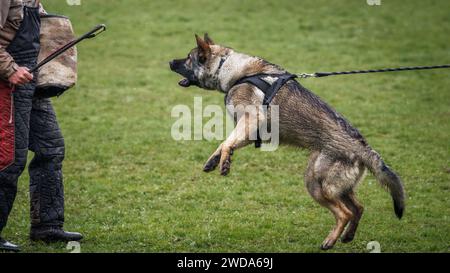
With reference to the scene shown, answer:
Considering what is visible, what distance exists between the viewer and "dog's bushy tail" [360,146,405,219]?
621cm

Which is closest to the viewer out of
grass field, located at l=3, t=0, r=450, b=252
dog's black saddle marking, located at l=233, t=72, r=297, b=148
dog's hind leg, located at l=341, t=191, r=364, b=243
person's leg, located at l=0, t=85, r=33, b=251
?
person's leg, located at l=0, t=85, r=33, b=251

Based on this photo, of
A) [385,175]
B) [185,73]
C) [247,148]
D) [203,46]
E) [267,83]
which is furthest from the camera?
[247,148]

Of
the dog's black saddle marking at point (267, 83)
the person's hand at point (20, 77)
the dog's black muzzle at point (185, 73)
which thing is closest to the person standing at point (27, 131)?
the person's hand at point (20, 77)

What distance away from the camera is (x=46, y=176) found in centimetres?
661

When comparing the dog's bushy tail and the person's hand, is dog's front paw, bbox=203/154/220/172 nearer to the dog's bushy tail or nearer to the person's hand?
the dog's bushy tail

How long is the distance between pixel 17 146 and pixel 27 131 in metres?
0.17

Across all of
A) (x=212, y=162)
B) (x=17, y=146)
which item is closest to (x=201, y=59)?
(x=212, y=162)

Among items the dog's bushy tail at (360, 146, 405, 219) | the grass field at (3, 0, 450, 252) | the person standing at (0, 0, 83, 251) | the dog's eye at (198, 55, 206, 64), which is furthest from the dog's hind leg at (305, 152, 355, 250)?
the person standing at (0, 0, 83, 251)

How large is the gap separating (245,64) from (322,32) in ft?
40.4

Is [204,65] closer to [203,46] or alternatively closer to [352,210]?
[203,46]

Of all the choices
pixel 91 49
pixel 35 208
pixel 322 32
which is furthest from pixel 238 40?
pixel 35 208

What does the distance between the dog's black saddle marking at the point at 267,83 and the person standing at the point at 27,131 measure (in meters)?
1.99

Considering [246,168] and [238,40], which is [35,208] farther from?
[238,40]

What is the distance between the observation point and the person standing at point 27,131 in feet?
18.7
